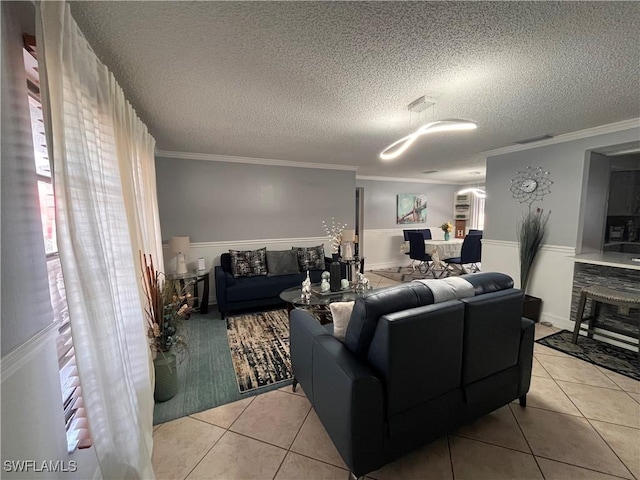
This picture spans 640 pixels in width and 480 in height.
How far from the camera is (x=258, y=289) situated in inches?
145

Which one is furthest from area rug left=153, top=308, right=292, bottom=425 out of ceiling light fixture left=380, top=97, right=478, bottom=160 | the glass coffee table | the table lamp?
ceiling light fixture left=380, top=97, right=478, bottom=160

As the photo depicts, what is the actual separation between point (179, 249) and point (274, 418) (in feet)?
8.77

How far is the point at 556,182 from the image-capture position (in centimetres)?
330

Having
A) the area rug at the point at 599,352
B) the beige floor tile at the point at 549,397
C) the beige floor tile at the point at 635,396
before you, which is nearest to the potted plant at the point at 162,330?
the beige floor tile at the point at 549,397

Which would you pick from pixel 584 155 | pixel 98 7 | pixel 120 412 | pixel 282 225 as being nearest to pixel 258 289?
pixel 282 225

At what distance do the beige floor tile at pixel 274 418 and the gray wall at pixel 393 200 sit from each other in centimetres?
497

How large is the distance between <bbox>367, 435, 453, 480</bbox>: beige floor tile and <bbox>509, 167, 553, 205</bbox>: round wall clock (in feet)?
11.2

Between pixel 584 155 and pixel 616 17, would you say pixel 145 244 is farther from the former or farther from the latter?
pixel 584 155

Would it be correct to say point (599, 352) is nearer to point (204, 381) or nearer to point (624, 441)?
point (624, 441)

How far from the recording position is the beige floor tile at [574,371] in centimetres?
222

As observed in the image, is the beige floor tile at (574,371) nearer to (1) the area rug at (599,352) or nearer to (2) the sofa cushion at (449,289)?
(1) the area rug at (599,352)

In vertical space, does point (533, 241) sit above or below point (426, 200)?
below

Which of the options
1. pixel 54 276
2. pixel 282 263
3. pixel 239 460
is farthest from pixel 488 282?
pixel 282 263

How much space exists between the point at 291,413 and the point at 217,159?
145 inches
